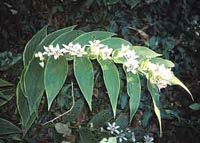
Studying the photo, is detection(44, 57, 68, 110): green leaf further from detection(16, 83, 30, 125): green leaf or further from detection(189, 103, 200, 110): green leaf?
detection(189, 103, 200, 110): green leaf

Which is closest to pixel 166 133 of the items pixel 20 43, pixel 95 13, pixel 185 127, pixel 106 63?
pixel 185 127

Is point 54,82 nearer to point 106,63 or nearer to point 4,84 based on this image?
point 106,63

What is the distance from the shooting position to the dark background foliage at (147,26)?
2.69 meters

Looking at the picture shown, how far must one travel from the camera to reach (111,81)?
0.96 meters

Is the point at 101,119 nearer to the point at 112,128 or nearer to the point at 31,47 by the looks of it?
the point at 112,128

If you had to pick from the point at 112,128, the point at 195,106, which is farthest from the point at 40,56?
the point at 195,106

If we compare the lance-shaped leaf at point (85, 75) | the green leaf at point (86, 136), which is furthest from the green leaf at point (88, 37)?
the green leaf at point (86, 136)

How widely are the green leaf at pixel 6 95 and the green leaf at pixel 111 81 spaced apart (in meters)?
0.33

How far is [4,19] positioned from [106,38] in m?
1.80

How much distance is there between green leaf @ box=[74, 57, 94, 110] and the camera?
934 millimetres

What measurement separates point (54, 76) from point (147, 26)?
1937mm

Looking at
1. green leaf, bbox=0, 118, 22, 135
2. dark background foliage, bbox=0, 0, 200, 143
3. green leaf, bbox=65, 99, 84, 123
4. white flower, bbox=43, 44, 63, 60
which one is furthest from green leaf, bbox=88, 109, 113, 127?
dark background foliage, bbox=0, 0, 200, 143

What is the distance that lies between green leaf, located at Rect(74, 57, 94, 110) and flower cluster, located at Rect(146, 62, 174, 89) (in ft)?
0.35

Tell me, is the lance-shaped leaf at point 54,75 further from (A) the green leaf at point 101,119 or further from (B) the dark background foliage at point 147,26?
(B) the dark background foliage at point 147,26
